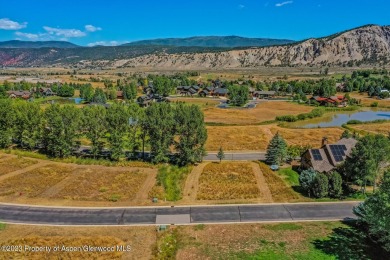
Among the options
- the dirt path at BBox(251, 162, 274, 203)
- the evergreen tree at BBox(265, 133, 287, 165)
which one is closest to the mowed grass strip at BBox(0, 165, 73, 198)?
the dirt path at BBox(251, 162, 274, 203)

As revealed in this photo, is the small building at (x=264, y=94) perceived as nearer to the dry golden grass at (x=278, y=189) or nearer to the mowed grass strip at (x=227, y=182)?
the mowed grass strip at (x=227, y=182)

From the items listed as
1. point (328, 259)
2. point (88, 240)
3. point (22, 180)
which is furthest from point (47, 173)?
point (328, 259)

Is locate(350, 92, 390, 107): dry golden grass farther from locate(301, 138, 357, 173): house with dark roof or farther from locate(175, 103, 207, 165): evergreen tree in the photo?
locate(175, 103, 207, 165): evergreen tree

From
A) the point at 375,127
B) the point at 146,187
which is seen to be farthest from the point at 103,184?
the point at 375,127

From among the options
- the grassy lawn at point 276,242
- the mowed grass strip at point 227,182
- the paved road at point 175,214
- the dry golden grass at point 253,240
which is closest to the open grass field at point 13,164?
the paved road at point 175,214

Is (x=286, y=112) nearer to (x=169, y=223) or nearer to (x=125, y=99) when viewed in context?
(x=125, y=99)

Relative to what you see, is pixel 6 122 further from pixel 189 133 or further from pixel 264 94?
pixel 264 94
